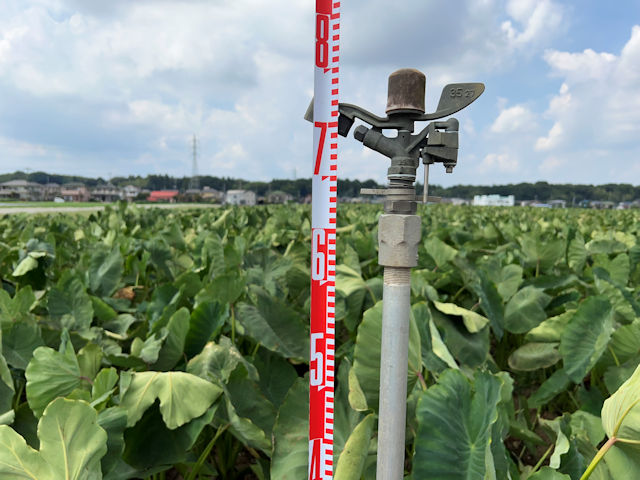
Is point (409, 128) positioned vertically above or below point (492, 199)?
below

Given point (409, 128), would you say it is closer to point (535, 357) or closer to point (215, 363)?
point (215, 363)

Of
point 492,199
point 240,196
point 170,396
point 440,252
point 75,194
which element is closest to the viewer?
point 170,396

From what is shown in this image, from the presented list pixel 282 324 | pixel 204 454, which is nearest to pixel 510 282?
pixel 282 324

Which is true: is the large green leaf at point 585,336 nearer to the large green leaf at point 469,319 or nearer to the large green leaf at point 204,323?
the large green leaf at point 469,319

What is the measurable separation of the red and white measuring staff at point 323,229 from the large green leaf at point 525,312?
148cm

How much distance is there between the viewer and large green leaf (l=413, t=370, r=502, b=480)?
85cm

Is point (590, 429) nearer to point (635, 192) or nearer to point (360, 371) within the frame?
point (360, 371)

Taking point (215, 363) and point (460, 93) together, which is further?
point (215, 363)

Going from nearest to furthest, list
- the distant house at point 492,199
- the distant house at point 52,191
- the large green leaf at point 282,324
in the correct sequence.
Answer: the large green leaf at point 282,324 < the distant house at point 492,199 < the distant house at point 52,191

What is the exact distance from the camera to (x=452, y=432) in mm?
876

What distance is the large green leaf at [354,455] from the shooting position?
85cm

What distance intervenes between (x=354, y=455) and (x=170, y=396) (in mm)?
431

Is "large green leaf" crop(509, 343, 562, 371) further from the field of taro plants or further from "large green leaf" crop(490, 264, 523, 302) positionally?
"large green leaf" crop(490, 264, 523, 302)

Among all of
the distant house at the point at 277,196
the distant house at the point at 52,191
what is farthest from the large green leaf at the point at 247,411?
the distant house at the point at 52,191
